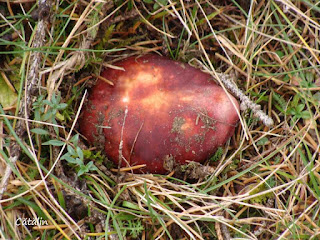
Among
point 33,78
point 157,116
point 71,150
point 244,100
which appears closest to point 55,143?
point 71,150

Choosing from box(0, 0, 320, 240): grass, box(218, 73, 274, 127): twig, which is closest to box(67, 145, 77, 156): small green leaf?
box(0, 0, 320, 240): grass

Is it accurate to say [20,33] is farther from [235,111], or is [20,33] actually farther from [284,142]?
[284,142]

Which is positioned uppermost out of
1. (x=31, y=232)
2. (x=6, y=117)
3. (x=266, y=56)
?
(x=266, y=56)

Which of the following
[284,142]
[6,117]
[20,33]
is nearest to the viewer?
[6,117]

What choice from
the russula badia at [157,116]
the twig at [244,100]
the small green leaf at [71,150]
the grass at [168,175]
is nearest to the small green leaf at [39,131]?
the grass at [168,175]

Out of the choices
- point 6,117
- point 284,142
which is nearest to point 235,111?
point 284,142

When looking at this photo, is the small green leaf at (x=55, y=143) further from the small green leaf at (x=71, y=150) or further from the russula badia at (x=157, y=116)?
the russula badia at (x=157, y=116)

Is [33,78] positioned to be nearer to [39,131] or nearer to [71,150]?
[39,131]
